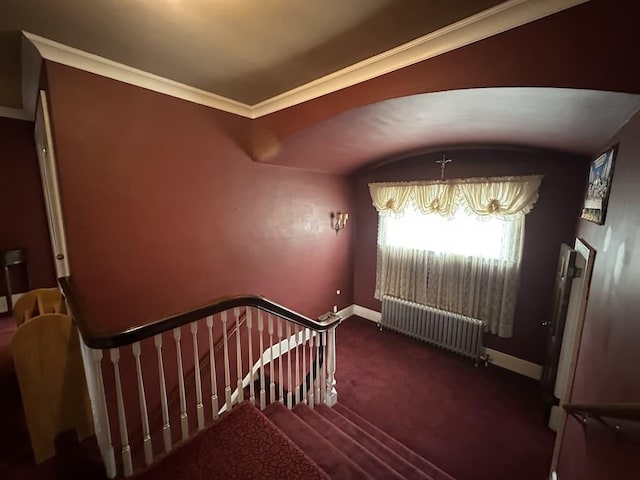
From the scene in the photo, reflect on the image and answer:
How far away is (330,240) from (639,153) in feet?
12.0

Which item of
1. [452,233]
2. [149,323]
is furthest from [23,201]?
[452,233]

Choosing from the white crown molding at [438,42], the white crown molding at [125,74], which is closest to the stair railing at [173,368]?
the white crown molding at [125,74]

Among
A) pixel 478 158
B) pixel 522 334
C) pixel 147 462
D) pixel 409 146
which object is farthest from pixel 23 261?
pixel 522 334

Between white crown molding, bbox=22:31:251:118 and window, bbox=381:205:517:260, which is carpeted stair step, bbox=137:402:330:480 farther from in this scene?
window, bbox=381:205:517:260

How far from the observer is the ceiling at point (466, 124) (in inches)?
62.3

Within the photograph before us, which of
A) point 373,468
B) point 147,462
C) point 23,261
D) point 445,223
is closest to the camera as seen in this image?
point 147,462

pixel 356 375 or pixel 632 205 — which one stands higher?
pixel 632 205

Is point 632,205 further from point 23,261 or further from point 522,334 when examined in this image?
point 23,261

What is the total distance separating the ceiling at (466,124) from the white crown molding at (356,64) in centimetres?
26

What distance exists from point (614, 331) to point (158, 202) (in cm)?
331

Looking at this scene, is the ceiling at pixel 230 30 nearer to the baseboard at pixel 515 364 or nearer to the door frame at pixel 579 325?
the door frame at pixel 579 325

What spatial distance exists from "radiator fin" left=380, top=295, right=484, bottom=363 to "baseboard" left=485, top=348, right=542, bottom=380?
0.60 feet

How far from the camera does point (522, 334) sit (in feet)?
11.3

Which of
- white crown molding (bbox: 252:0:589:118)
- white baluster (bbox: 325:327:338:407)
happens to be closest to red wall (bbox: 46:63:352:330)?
white crown molding (bbox: 252:0:589:118)
